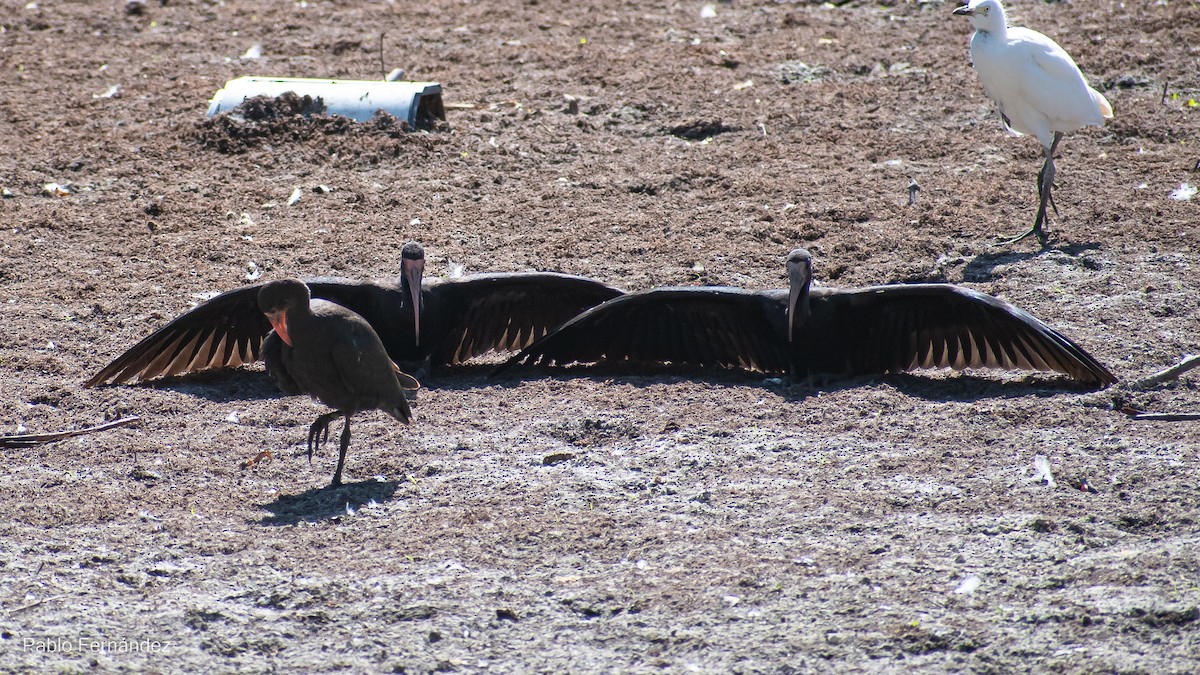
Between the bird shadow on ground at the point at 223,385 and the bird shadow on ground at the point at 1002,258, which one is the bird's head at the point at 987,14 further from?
the bird shadow on ground at the point at 223,385

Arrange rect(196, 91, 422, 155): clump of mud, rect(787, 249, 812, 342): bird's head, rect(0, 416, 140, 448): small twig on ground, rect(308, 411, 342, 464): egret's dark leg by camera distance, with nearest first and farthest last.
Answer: rect(308, 411, 342, 464): egret's dark leg < rect(0, 416, 140, 448): small twig on ground < rect(787, 249, 812, 342): bird's head < rect(196, 91, 422, 155): clump of mud

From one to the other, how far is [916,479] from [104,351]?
424 cm

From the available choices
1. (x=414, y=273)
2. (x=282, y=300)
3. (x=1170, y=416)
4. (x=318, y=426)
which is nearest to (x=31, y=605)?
(x=318, y=426)

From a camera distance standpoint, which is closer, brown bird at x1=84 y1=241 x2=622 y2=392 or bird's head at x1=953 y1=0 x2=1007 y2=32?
brown bird at x1=84 y1=241 x2=622 y2=392

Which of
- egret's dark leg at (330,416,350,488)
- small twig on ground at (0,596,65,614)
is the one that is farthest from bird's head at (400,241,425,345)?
small twig on ground at (0,596,65,614)

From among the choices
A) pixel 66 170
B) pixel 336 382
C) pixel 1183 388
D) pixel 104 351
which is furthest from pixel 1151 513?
pixel 66 170

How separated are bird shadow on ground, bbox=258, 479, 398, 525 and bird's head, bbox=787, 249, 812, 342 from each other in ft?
7.26

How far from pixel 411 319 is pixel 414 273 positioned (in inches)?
10.9

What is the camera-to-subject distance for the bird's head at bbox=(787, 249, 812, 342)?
6648 millimetres

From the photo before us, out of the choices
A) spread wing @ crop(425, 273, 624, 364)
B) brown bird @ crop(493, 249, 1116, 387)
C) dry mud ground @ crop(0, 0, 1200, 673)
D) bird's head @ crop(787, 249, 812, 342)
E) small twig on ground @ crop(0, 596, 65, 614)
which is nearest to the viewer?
dry mud ground @ crop(0, 0, 1200, 673)

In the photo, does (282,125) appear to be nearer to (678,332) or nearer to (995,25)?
(678,332)

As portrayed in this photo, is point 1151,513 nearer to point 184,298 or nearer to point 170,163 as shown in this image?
point 184,298

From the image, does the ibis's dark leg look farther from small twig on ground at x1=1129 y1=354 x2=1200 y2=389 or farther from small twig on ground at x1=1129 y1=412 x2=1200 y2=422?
small twig on ground at x1=1129 y1=412 x2=1200 y2=422

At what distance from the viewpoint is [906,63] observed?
11281 mm
